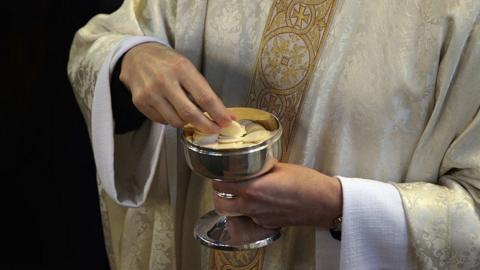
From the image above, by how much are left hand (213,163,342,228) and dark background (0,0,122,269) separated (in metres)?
0.99

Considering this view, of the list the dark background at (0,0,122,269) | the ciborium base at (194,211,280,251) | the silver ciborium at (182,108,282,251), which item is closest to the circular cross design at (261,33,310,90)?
the silver ciborium at (182,108,282,251)

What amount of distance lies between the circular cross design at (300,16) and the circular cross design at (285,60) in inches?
0.7

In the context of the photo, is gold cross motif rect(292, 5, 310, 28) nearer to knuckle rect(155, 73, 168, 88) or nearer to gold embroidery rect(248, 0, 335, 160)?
gold embroidery rect(248, 0, 335, 160)

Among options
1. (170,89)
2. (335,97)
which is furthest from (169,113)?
(335,97)

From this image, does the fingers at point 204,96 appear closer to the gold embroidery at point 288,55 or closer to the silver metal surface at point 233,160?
the silver metal surface at point 233,160

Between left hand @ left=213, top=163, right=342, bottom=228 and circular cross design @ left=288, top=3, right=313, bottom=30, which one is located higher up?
circular cross design @ left=288, top=3, right=313, bottom=30

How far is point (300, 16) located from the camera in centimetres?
101

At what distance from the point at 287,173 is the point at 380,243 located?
0.58 feet

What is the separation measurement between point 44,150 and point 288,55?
112cm

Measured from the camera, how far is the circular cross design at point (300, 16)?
3.27 ft

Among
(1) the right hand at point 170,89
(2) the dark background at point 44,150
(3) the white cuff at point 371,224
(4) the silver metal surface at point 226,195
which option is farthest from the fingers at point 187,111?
(2) the dark background at point 44,150

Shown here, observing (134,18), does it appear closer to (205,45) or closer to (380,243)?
(205,45)

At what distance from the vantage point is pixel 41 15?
5.77 ft

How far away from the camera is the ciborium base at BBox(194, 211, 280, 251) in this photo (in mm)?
948
